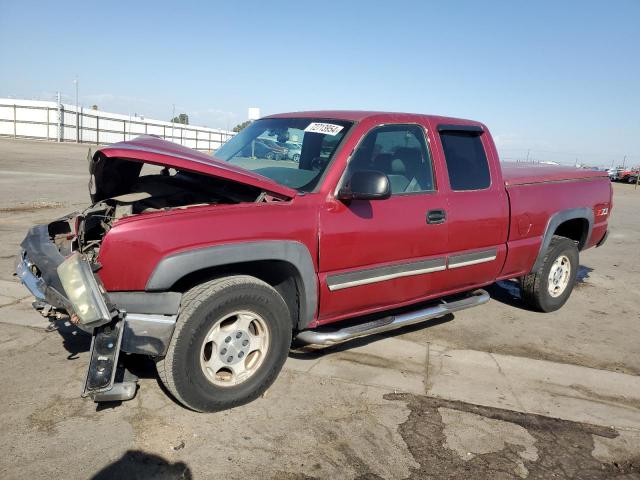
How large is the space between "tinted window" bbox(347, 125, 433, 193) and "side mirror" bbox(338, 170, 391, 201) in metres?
0.41

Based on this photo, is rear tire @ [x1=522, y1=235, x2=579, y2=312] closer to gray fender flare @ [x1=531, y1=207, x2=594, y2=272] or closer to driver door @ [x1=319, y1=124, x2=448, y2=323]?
gray fender flare @ [x1=531, y1=207, x2=594, y2=272]

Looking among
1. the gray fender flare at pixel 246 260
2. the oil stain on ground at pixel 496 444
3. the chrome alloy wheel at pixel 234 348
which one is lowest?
the oil stain on ground at pixel 496 444

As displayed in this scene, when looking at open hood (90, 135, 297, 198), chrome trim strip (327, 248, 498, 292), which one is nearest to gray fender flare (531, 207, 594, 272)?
chrome trim strip (327, 248, 498, 292)

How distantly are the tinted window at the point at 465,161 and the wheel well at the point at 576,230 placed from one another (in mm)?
1582

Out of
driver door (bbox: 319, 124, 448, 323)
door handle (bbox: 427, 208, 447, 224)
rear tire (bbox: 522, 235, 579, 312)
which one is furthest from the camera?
rear tire (bbox: 522, 235, 579, 312)

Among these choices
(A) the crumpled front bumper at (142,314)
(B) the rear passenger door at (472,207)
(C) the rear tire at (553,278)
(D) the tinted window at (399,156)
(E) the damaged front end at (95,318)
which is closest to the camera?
(E) the damaged front end at (95,318)

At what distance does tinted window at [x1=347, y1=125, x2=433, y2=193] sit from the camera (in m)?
3.75

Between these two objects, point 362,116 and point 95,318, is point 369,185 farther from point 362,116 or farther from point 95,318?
point 95,318

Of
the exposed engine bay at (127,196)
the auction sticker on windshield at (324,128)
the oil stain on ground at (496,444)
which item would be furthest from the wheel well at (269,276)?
the auction sticker on windshield at (324,128)

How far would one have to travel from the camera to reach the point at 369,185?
3225mm

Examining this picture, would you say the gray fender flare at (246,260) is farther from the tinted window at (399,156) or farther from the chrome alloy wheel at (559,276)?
the chrome alloy wheel at (559,276)

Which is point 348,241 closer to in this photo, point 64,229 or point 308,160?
point 308,160

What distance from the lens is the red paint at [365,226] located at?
278cm

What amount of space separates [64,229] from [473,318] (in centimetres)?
385
